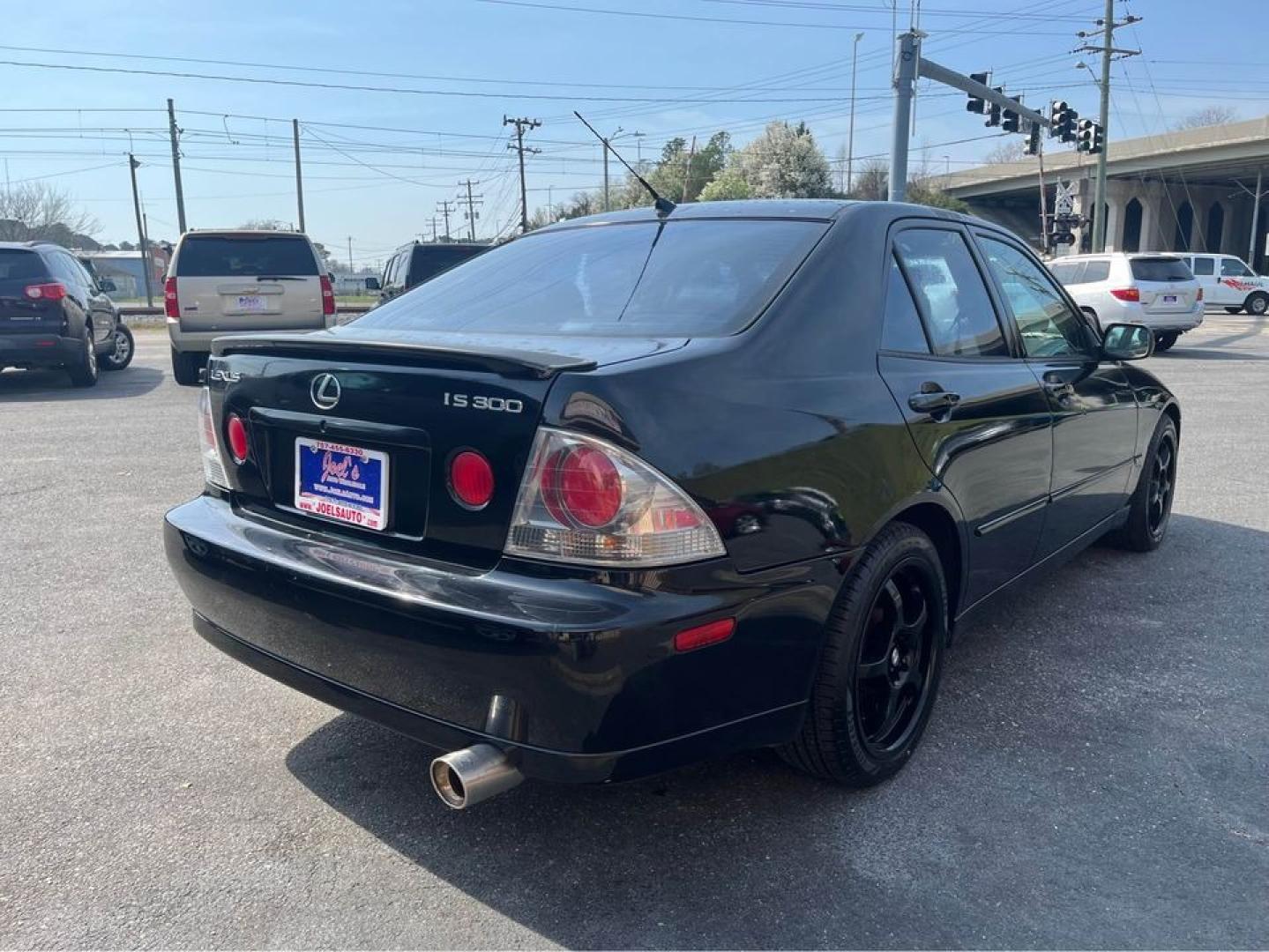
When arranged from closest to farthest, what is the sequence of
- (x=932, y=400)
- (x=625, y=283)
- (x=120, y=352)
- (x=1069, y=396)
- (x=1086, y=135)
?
(x=932, y=400) < (x=625, y=283) < (x=1069, y=396) < (x=120, y=352) < (x=1086, y=135)

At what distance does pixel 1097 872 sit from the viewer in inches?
95.9

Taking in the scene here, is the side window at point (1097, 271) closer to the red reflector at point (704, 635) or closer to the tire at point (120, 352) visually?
the tire at point (120, 352)

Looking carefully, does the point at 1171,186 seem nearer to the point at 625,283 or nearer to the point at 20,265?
the point at 20,265

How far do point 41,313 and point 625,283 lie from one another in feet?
33.9

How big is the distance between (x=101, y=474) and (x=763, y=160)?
68.5 meters

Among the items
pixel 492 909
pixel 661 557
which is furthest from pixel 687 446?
pixel 492 909

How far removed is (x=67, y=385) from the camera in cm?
1248

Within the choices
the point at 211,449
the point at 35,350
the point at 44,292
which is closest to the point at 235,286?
the point at 44,292

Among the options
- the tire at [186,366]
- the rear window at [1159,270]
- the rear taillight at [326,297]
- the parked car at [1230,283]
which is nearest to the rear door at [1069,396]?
the rear taillight at [326,297]

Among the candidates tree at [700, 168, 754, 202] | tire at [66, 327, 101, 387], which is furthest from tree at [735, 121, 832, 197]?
tire at [66, 327, 101, 387]

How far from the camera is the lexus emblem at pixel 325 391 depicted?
250 cm

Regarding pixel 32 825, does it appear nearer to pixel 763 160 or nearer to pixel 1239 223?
pixel 763 160

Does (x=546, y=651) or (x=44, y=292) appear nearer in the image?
(x=546, y=651)

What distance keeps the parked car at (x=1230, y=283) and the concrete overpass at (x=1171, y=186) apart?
2315 cm
